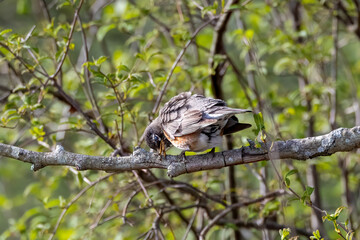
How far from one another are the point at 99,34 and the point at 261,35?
2741mm

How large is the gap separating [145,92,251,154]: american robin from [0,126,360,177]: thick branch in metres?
0.26

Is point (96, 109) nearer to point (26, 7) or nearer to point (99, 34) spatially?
point (99, 34)

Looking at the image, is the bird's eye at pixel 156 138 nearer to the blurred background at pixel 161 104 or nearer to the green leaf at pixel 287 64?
the blurred background at pixel 161 104

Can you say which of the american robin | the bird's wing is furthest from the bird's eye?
the bird's wing

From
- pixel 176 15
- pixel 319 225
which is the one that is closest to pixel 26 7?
pixel 176 15

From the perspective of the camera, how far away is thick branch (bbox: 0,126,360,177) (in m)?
2.89

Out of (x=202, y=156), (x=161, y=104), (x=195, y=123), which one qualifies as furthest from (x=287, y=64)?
(x=202, y=156)

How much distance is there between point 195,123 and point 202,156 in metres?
0.30

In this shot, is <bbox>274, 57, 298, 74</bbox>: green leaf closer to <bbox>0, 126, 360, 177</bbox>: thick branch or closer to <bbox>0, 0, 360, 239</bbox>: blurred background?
<bbox>0, 0, 360, 239</bbox>: blurred background

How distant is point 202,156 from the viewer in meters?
3.40

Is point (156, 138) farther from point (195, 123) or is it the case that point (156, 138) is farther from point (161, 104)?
point (161, 104)

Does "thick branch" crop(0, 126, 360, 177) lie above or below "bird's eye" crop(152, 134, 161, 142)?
above

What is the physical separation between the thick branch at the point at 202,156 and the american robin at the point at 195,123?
256mm

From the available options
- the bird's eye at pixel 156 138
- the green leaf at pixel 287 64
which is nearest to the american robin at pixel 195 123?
the bird's eye at pixel 156 138
